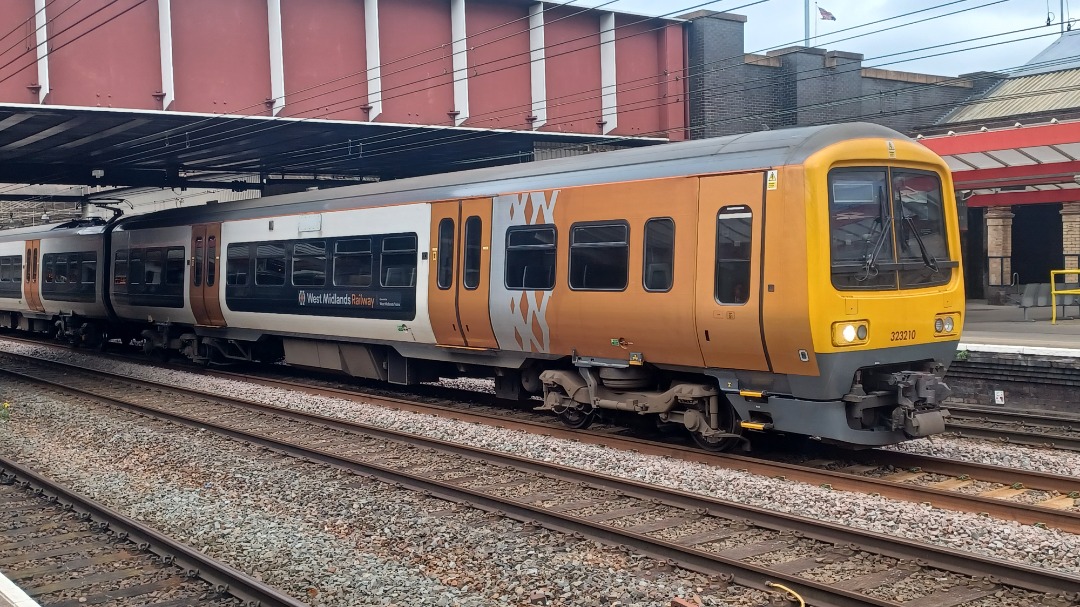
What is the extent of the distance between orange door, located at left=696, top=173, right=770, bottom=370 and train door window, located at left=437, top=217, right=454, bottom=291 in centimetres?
409

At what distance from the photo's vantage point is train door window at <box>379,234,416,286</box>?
42.9 ft

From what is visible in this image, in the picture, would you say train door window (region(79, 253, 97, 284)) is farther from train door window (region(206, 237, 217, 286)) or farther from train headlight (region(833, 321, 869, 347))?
train headlight (region(833, 321, 869, 347))

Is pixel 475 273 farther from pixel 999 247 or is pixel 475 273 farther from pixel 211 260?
pixel 999 247

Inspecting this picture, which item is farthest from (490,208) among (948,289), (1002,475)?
(1002,475)

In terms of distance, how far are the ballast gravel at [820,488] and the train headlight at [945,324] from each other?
1.24 metres

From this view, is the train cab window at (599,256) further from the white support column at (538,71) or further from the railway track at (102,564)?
the white support column at (538,71)

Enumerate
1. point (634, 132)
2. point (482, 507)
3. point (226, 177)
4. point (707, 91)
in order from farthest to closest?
point (226, 177), point (707, 91), point (634, 132), point (482, 507)

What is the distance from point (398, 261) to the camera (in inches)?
524

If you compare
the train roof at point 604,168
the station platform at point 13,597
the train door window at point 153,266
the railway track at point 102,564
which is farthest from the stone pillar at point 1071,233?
the station platform at point 13,597

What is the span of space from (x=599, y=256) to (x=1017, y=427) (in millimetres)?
5375

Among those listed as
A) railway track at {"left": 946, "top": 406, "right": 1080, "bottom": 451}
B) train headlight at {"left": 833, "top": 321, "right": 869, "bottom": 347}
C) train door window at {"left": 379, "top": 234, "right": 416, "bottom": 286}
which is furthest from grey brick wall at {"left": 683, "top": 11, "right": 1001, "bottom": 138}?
train headlight at {"left": 833, "top": 321, "right": 869, "bottom": 347}

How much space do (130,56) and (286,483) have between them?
9001 millimetres

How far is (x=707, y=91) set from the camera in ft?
71.4

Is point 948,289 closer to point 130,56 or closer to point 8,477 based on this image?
point 8,477
